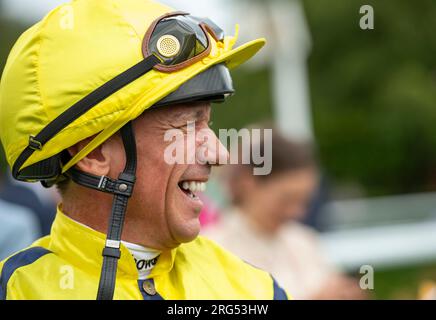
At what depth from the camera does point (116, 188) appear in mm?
3172

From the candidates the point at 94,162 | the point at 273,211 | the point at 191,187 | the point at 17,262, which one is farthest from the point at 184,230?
the point at 273,211

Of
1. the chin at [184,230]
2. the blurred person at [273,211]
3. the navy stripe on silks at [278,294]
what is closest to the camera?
the chin at [184,230]

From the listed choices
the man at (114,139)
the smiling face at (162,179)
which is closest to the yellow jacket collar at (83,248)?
the man at (114,139)

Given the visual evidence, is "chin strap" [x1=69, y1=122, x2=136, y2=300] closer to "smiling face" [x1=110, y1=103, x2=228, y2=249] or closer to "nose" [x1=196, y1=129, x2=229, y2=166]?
"smiling face" [x1=110, y1=103, x2=228, y2=249]

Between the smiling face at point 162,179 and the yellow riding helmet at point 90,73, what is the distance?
126 millimetres

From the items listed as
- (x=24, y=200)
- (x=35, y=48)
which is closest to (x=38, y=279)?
(x=35, y=48)

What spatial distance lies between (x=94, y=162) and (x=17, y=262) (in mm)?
445

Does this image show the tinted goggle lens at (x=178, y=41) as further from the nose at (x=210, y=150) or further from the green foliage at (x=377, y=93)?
the green foliage at (x=377, y=93)

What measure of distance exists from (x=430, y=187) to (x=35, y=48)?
30.1 meters

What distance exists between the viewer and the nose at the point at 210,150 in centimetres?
323

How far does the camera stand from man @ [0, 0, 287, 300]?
10.0 feet

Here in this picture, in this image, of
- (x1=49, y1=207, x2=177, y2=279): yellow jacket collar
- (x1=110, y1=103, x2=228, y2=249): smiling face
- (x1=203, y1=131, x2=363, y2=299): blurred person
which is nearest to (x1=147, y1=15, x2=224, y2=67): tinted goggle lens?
(x1=110, y1=103, x2=228, y2=249): smiling face

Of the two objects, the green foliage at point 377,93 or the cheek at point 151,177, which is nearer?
the cheek at point 151,177

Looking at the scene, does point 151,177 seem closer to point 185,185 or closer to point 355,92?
point 185,185
